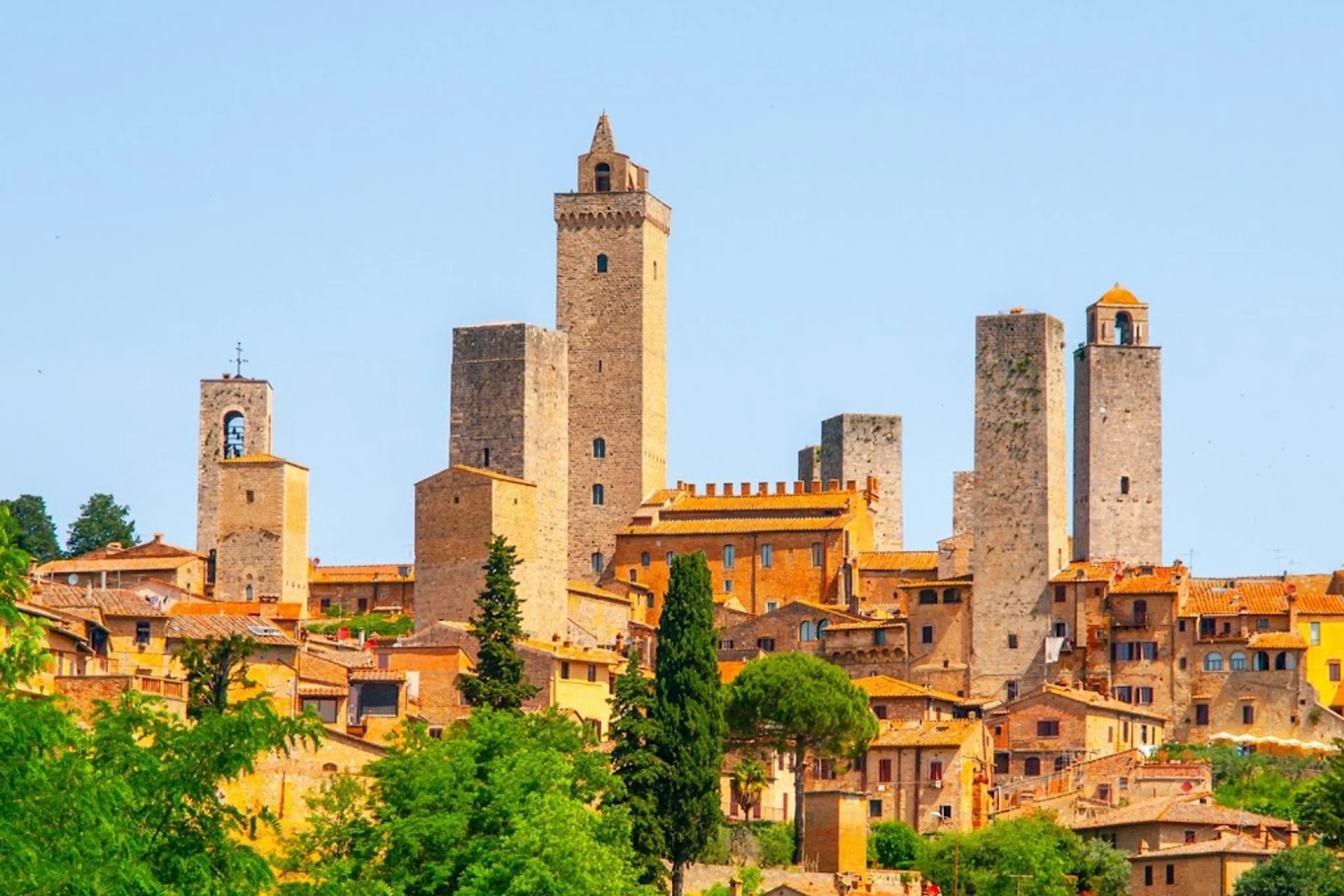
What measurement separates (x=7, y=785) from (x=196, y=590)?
55043 mm

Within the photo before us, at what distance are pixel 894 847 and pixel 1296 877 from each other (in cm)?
1034

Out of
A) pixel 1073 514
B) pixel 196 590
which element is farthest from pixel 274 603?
pixel 1073 514

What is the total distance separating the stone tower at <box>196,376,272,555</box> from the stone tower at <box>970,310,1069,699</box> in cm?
2115

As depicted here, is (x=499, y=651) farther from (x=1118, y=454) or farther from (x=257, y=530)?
(x=1118, y=454)

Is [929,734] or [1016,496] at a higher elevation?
[1016,496]

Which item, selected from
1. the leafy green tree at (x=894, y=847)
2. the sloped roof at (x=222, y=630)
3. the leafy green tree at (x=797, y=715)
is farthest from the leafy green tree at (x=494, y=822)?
the leafy green tree at (x=797, y=715)

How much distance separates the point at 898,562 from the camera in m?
90.4

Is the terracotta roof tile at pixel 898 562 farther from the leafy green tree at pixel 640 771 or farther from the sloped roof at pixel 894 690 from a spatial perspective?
the leafy green tree at pixel 640 771

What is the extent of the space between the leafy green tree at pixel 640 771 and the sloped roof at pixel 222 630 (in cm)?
857

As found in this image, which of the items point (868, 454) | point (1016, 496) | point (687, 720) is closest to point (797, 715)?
point (687, 720)

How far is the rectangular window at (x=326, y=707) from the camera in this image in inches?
2516

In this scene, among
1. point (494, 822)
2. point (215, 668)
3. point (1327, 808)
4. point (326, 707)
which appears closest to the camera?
point (494, 822)

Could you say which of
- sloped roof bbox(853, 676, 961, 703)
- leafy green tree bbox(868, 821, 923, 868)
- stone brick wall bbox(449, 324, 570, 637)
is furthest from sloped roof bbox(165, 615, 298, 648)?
stone brick wall bbox(449, 324, 570, 637)

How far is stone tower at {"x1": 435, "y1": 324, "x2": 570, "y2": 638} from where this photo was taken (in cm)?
8638
